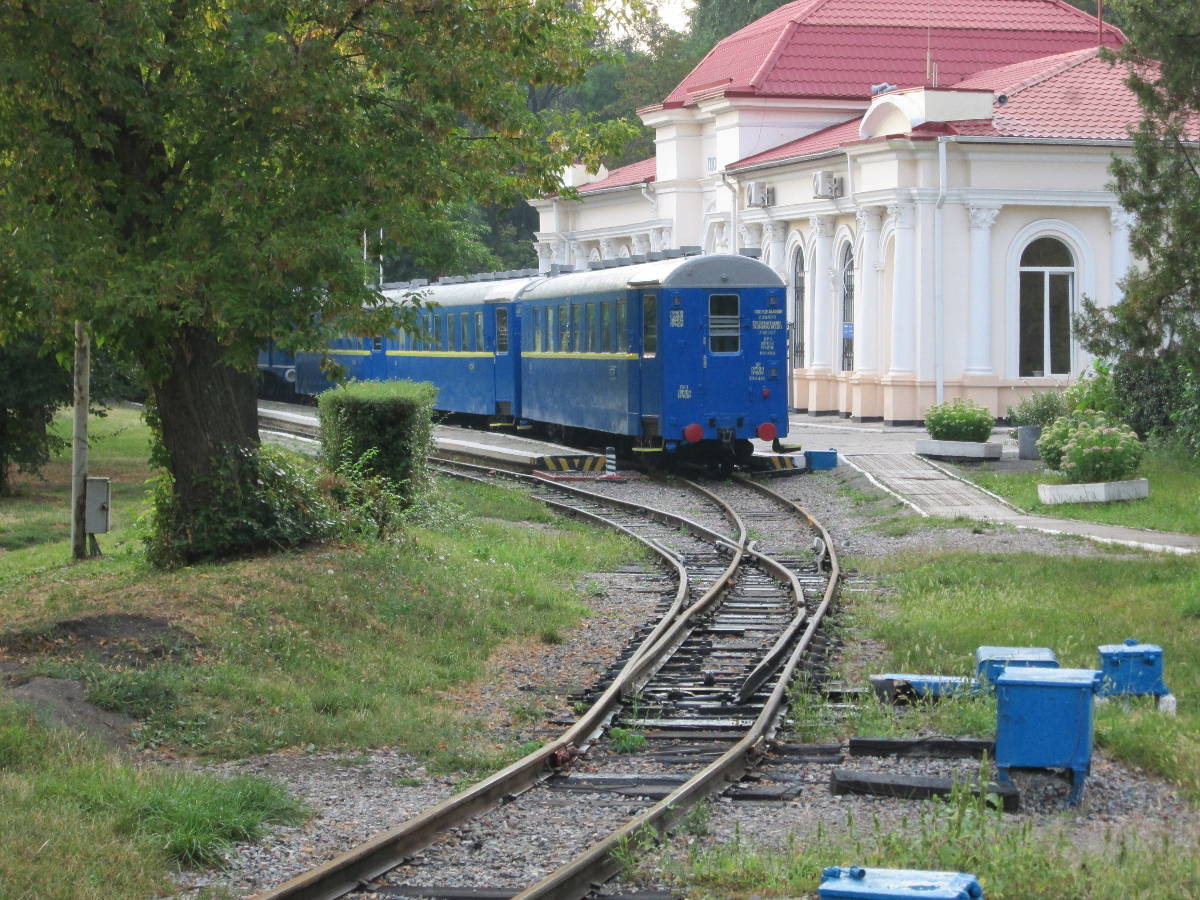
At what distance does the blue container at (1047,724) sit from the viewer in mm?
7988

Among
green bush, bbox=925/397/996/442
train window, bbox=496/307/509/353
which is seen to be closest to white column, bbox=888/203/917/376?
green bush, bbox=925/397/996/442

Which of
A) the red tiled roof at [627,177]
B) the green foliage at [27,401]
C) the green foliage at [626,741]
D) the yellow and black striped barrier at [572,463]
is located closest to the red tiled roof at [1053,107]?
the red tiled roof at [627,177]

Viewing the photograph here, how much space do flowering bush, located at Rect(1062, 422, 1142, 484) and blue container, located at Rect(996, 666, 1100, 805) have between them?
14.2m

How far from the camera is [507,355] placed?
108 feet

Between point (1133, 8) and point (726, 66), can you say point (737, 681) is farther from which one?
point (726, 66)

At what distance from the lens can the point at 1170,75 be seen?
688 inches

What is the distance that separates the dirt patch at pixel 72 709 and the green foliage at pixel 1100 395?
798 inches

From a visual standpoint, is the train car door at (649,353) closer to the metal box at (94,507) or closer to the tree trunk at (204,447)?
the metal box at (94,507)

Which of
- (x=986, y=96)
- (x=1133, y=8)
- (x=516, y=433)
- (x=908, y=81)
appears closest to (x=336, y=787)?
(x=1133, y=8)

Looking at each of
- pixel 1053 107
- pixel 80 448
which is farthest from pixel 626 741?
pixel 1053 107

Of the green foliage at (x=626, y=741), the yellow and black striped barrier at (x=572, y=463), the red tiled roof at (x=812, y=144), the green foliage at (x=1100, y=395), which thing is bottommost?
the green foliage at (x=626, y=741)

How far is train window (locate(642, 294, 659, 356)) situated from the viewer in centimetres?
2505

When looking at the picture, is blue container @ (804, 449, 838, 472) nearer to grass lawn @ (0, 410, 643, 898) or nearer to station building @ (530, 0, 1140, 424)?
station building @ (530, 0, 1140, 424)

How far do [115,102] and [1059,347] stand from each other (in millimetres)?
26362
